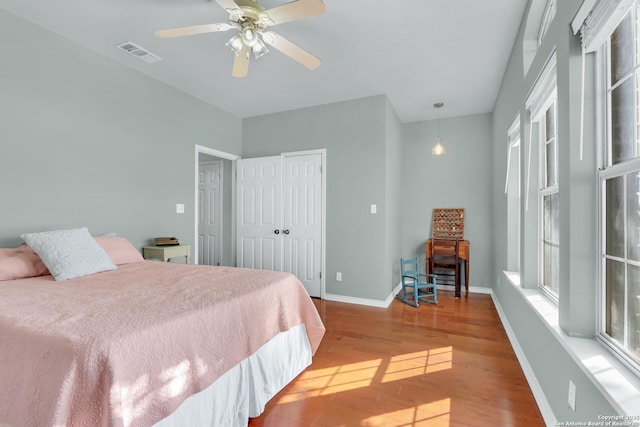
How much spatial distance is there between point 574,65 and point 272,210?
3.69m

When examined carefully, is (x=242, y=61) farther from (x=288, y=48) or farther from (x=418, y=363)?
(x=418, y=363)

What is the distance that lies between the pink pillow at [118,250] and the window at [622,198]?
10.9 ft

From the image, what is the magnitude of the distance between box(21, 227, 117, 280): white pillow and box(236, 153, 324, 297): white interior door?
2315mm

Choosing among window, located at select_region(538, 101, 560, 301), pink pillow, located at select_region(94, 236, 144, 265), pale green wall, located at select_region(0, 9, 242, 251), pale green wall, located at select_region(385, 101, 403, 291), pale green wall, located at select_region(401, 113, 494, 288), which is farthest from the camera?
pale green wall, located at select_region(401, 113, 494, 288)

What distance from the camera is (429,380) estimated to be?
212cm

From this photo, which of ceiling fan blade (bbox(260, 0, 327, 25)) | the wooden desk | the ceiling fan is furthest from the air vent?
the wooden desk

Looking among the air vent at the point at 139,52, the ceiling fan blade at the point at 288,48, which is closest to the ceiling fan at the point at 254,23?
the ceiling fan blade at the point at 288,48

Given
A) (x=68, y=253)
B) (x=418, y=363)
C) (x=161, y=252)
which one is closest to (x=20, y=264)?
(x=68, y=253)

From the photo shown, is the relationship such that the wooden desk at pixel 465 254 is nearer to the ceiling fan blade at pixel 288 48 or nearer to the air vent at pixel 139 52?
the ceiling fan blade at pixel 288 48

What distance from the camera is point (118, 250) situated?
2609 mm

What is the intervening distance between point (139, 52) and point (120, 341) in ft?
9.60

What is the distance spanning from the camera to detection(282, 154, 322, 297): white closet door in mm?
4188

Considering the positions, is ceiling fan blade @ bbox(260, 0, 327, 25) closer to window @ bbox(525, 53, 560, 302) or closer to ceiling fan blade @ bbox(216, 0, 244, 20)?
ceiling fan blade @ bbox(216, 0, 244, 20)

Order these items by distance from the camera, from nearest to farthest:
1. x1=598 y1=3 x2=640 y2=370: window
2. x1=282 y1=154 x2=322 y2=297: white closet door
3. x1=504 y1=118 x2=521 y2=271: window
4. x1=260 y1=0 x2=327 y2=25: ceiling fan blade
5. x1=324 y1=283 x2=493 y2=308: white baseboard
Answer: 1. x1=598 y1=3 x2=640 y2=370: window
2. x1=260 y1=0 x2=327 y2=25: ceiling fan blade
3. x1=504 y1=118 x2=521 y2=271: window
4. x1=324 y1=283 x2=493 y2=308: white baseboard
5. x1=282 y1=154 x2=322 y2=297: white closet door
